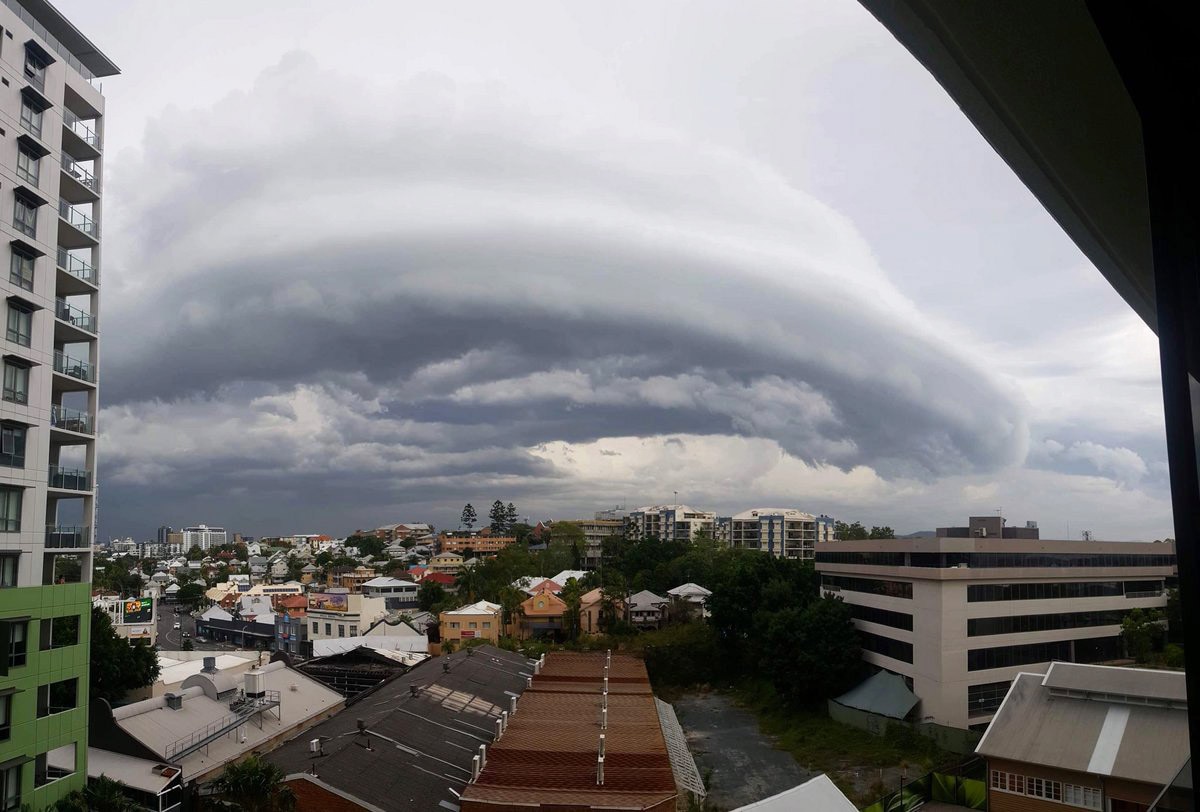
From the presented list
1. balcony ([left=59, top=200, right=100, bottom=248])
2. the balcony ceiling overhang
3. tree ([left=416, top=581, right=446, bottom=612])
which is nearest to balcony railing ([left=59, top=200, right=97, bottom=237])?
balcony ([left=59, top=200, right=100, bottom=248])

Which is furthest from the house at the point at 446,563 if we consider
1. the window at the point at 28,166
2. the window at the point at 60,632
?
the window at the point at 28,166

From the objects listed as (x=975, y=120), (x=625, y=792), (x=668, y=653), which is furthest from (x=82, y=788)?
(x=668, y=653)

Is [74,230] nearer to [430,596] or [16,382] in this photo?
[16,382]

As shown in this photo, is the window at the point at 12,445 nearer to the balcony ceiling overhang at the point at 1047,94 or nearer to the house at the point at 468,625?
the balcony ceiling overhang at the point at 1047,94

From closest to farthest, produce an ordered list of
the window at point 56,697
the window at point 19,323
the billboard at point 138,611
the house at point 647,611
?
the window at point 56,697, the window at point 19,323, the house at point 647,611, the billboard at point 138,611

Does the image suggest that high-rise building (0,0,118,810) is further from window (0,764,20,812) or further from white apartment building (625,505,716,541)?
white apartment building (625,505,716,541)

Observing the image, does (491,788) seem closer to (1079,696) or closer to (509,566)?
(1079,696)
